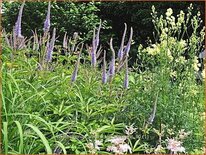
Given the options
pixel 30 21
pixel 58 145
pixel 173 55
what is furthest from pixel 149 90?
pixel 30 21

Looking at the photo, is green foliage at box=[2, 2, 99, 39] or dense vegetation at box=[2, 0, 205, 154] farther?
green foliage at box=[2, 2, 99, 39]

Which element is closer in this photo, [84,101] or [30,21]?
[84,101]

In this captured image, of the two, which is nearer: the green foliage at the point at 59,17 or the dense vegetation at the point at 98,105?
the dense vegetation at the point at 98,105

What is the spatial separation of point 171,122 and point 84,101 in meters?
0.67

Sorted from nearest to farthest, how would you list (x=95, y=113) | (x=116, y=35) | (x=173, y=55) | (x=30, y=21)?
1. (x=95, y=113)
2. (x=173, y=55)
3. (x=30, y=21)
4. (x=116, y=35)

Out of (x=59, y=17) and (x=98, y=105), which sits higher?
(x=59, y=17)

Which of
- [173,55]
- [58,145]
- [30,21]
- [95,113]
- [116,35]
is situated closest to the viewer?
[58,145]

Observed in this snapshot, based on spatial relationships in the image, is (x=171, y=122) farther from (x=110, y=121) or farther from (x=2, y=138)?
(x=2, y=138)

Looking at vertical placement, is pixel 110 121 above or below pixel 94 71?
below

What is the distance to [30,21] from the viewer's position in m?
10.6

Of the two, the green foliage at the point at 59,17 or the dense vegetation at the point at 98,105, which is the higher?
the green foliage at the point at 59,17

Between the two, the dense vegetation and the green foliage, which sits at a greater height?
the green foliage

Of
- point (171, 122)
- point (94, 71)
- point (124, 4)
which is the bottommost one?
point (171, 122)

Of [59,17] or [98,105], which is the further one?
[59,17]
